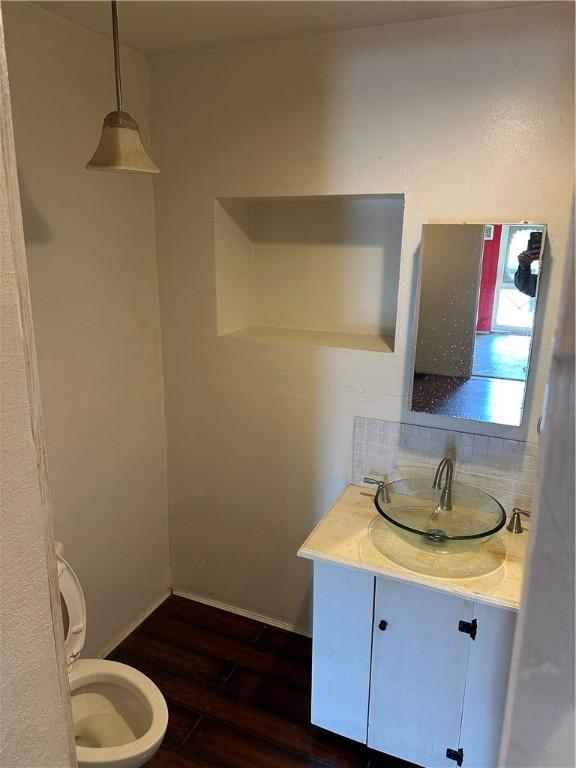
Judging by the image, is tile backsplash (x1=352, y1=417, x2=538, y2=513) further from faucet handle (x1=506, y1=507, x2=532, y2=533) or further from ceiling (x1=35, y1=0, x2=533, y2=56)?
ceiling (x1=35, y1=0, x2=533, y2=56)

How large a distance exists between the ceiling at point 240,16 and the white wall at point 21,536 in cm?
128

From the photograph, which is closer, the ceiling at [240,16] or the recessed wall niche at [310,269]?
the ceiling at [240,16]

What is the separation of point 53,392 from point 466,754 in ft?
5.94

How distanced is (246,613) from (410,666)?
3.46 ft

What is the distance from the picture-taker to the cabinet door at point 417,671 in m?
1.67

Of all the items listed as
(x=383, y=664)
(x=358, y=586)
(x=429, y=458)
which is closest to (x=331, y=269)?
(x=429, y=458)

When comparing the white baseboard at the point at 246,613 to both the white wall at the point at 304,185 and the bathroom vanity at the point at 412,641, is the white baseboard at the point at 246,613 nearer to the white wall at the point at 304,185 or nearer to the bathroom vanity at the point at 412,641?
the white wall at the point at 304,185

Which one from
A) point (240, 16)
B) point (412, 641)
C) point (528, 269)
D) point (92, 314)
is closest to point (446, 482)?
point (412, 641)

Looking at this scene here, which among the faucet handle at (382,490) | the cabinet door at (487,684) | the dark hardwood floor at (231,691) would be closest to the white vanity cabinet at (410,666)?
the cabinet door at (487,684)

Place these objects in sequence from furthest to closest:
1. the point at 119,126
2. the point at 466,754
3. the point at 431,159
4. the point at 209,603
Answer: the point at 209,603 → the point at 431,159 → the point at 466,754 → the point at 119,126

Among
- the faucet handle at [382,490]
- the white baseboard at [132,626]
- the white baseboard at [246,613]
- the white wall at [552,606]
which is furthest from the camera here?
the white baseboard at [246,613]

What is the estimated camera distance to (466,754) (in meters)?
1.71

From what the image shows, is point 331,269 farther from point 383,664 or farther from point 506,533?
point 383,664

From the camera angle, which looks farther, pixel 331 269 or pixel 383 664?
pixel 331 269
